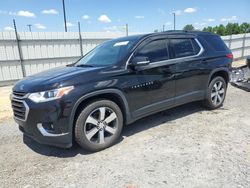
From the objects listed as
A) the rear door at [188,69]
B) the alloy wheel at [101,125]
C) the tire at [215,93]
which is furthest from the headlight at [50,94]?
the tire at [215,93]

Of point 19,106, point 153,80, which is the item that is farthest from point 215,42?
point 19,106

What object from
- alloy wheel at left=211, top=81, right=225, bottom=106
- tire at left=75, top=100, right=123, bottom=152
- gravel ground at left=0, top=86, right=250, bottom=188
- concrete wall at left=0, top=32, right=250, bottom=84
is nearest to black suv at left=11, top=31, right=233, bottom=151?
tire at left=75, top=100, right=123, bottom=152

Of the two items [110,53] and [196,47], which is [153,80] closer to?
[110,53]

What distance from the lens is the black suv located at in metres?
3.37

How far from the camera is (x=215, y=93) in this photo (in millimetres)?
5641

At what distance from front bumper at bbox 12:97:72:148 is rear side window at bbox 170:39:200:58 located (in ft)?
8.20

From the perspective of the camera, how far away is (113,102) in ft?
12.7

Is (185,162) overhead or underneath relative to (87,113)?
underneath

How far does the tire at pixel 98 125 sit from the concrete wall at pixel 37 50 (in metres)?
8.81

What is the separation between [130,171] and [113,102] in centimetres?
116

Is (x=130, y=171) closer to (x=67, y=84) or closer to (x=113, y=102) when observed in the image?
(x=113, y=102)

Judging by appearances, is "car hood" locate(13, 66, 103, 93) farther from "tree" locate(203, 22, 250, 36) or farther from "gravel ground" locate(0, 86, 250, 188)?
"tree" locate(203, 22, 250, 36)

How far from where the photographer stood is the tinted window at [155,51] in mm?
4289

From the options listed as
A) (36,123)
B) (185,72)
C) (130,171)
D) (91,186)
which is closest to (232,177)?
(130,171)
